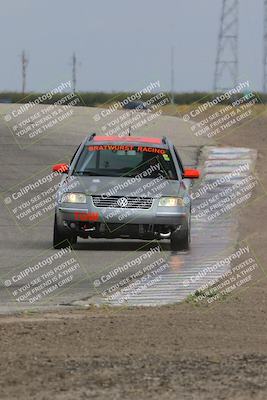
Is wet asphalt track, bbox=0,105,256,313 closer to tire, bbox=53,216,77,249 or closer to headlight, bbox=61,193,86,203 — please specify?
tire, bbox=53,216,77,249

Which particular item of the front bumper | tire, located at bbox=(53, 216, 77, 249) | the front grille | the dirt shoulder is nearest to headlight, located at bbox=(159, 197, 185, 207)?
the front bumper

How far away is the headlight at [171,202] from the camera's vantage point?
17.1 meters

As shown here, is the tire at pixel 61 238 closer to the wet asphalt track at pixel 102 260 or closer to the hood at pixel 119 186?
the wet asphalt track at pixel 102 260

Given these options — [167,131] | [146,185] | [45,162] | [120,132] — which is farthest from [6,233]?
[167,131]

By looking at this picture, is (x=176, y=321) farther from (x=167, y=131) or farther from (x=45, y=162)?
(x=167, y=131)

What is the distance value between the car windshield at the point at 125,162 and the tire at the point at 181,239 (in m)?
1.01

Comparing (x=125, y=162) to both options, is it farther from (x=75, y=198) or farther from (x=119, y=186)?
(x=75, y=198)

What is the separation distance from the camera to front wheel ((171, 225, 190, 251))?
17188 millimetres

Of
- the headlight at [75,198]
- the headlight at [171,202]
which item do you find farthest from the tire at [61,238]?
the headlight at [171,202]

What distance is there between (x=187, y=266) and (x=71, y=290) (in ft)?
8.81

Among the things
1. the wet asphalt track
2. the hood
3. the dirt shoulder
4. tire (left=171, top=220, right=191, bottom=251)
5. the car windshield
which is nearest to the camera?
the dirt shoulder

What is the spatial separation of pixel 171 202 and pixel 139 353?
29.7ft

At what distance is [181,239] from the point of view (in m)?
17.2

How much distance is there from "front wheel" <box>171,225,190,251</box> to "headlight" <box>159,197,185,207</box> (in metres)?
0.38
